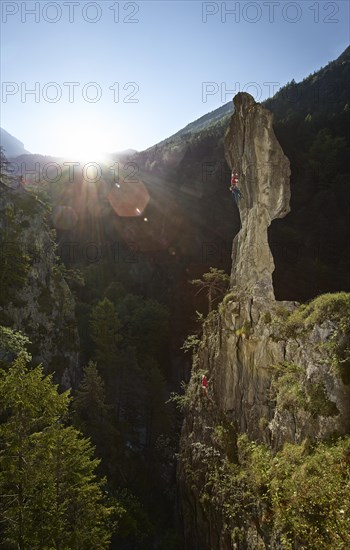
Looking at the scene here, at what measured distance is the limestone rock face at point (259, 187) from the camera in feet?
73.0

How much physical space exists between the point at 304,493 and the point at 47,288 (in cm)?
3485

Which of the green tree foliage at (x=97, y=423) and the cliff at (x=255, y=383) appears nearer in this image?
the cliff at (x=255, y=383)

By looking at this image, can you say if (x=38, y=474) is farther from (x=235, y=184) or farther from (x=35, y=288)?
(x=35, y=288)

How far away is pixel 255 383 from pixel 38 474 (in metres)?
11.4

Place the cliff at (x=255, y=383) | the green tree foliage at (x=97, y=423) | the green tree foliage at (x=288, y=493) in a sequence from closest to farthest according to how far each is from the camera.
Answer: the green tree foliage at (x=288, y=493)
the cliff at (x=255, y=383)
the green tree foliage at (x=97, y=423)

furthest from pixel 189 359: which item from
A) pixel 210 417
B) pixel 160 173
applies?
pixel 160 173

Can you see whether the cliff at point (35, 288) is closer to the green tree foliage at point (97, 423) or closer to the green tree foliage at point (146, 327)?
the green tree foliage at point (97, 423)

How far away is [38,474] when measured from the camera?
10.8 meters

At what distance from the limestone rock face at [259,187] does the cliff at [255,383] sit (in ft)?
0.23

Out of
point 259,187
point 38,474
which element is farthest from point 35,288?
point 38,474

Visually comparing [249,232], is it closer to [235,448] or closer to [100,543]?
[235,448]

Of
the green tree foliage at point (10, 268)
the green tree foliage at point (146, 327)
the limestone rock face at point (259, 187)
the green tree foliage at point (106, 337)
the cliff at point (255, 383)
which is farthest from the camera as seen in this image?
the green tree foliage at point (146, 327)

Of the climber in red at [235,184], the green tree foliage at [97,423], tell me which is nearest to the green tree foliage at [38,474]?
the green tree foliage at [97,423]

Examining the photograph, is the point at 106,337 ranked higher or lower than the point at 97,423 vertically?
higher
